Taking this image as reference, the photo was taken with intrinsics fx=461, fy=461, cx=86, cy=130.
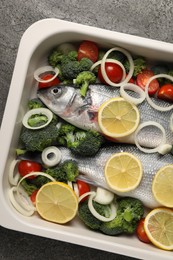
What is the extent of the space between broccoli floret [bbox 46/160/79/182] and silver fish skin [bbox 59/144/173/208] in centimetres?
3

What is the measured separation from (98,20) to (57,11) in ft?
0.62

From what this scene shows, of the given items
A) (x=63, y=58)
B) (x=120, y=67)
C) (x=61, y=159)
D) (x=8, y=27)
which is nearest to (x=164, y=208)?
(x=61, y=159)

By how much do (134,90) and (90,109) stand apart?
0.20 meters

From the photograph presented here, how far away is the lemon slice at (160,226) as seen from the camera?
6.21ft

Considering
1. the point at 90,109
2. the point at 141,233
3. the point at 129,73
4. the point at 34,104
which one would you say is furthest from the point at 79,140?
the point at 141,233

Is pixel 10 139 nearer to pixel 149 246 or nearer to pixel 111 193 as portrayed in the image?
pixel 111 193

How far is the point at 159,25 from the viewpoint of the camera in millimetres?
2041

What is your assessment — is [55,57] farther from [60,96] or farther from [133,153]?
[133,153]

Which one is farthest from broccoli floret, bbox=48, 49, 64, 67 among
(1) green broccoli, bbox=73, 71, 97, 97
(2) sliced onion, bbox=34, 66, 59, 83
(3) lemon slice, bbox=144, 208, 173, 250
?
(3) lemon slice, bbox=144, 208, 173, 250

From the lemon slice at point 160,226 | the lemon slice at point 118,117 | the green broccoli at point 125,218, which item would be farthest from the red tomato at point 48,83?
the lemon slice at point 160,226

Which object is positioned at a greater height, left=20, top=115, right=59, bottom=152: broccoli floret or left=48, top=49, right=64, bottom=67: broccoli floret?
left=48, top=49, right=64, bottom=67: broccoli floret

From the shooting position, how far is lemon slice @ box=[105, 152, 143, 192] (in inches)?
73.6

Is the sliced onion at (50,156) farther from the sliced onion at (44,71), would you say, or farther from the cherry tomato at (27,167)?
the sliced onion at (44,71)

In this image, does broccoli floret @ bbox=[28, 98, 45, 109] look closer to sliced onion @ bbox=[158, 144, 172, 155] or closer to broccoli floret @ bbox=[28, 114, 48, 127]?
broccoli floret @ bbox=[28, 114, 48, 127]
